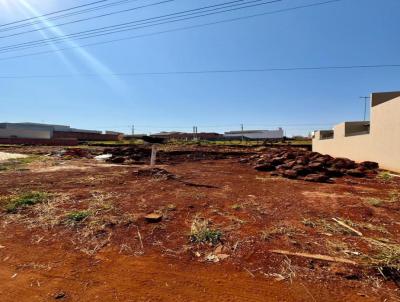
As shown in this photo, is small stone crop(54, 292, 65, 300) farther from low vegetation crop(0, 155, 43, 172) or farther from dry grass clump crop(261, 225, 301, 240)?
low vegetation crop(0, 155, 43, 172)

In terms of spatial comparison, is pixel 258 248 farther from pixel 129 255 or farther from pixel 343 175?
pixel 343 175

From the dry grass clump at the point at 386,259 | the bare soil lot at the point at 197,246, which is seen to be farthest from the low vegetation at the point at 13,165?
the dry grass clump at the point at 386,259

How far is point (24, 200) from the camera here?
7039 mm

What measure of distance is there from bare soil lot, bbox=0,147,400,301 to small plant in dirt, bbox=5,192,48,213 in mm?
23

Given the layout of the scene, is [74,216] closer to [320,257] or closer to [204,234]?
[204,234]

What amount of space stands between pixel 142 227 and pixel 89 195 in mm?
3313

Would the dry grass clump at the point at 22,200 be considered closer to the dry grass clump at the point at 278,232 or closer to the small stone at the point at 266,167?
the dry grass clump at the point at 278,232

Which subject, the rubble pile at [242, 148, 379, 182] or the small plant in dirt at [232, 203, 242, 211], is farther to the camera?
the rubble pile at [242, 148, 379, 182]

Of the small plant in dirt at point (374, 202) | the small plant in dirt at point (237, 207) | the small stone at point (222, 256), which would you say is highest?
the small plant in dirt at point (374, 202)

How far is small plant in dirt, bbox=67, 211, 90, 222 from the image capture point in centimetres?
572

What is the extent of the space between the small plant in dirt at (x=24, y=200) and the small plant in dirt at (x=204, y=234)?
4.18 metres

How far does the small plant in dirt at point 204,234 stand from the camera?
15.4 ft

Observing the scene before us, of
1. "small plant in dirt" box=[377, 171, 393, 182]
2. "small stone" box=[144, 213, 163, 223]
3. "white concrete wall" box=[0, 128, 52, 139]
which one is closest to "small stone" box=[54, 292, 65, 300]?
"small stone" box=[144, 213, 163, 223]

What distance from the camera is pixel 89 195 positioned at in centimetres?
804
